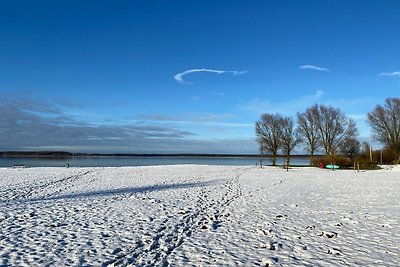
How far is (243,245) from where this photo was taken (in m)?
8.38

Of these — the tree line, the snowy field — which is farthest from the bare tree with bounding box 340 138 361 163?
the snowy field

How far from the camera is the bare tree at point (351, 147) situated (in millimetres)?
66406

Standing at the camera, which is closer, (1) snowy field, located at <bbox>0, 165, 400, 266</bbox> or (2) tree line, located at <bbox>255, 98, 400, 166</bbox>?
(1) snowy field, located at <bbox>0, 165, 400, 266</bbox>

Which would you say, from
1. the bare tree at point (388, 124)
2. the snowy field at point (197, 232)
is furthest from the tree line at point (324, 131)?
the snowy field at point (197, 232)

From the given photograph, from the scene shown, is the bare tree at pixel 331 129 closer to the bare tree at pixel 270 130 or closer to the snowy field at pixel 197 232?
the bare tree at pixel 270 130

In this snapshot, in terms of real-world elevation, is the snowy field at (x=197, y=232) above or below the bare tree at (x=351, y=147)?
below

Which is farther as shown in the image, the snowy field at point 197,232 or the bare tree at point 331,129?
the bare tree at point 331,129

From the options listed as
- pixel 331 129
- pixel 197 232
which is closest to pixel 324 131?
pixel 331 129

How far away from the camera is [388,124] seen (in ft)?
206

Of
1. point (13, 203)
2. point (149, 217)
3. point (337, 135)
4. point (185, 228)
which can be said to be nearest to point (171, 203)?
point (149, 217)

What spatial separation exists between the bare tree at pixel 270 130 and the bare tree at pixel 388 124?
18198 mm

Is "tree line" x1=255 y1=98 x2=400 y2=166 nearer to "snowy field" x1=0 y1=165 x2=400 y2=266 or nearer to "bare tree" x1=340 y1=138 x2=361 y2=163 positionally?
"bare tree" x1=340 y1=138 x2=361 y2=163

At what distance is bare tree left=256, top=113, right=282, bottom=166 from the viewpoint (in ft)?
229

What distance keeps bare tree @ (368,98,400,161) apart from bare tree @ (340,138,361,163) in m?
5.45
